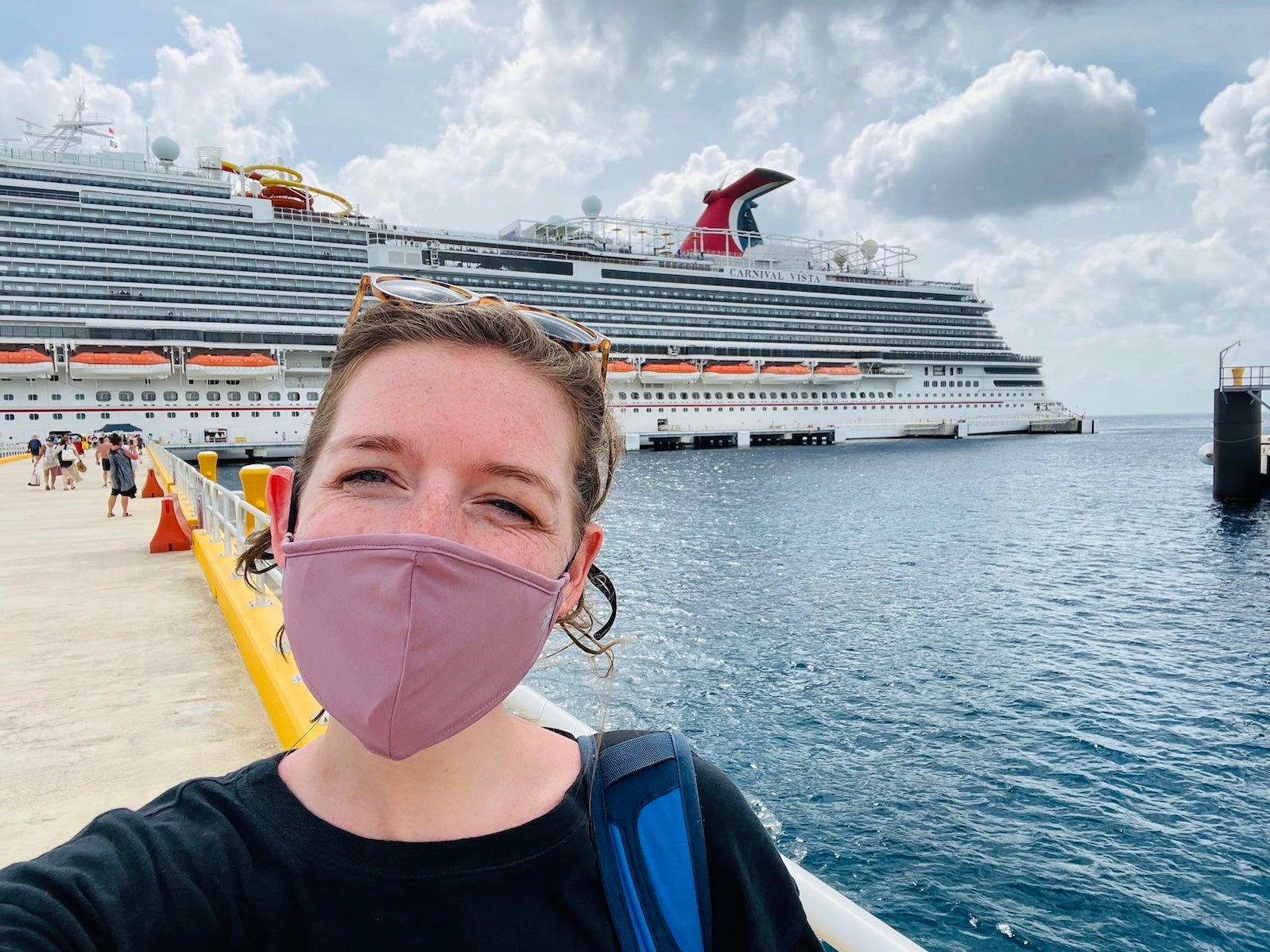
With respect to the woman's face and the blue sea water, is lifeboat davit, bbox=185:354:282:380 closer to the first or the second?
the blue sea water

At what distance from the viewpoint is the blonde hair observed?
4.14ft

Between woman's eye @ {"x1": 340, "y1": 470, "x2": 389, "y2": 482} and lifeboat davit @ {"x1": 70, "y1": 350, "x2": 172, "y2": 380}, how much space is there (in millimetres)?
48029

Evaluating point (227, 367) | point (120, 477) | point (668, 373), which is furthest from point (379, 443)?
point (668, 373)

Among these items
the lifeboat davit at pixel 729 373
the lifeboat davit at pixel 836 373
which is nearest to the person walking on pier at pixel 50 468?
the lifeboat davit at pixel 729 373

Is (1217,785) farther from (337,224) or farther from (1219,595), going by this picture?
(337,224)

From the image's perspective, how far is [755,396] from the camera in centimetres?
6291

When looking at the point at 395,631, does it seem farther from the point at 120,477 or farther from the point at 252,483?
the point at 120,477

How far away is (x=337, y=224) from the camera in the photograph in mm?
52969

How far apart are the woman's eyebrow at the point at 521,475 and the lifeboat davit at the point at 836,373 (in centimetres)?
6518

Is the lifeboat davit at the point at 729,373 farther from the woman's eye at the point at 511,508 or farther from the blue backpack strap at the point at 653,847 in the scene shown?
the blue backpack strap at the point at 653,847

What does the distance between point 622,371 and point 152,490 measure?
40660 millimetres

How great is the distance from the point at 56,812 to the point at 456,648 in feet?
9.26

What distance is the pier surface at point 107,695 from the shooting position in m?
3.07

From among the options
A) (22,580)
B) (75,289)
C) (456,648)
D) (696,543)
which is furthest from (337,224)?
(456,648)
